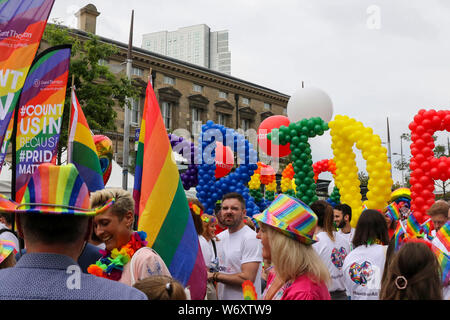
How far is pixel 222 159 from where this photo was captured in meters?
10.2

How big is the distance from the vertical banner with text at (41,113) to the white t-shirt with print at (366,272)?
3.30 metres

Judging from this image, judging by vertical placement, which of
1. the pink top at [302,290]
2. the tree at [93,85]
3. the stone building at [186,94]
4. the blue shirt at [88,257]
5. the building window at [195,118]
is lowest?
the pink top at [302,290]

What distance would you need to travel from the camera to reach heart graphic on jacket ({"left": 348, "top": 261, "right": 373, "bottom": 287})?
381cm

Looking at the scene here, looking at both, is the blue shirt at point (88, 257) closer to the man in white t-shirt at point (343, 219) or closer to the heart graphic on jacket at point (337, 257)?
the heart graphic on jacket at point (337, 257)

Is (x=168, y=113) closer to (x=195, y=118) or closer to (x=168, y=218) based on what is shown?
(x=195, y=118)

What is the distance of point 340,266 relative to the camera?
4.64 m

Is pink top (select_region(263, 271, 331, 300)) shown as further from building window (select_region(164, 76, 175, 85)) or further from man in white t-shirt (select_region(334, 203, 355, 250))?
building window (select_region(164, 76, 175, 85))

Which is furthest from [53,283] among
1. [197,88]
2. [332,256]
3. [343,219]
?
[197,88]

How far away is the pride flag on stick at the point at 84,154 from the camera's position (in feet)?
15.8

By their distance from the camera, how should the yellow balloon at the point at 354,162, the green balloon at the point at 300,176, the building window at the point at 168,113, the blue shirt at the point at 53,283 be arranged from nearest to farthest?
the blue shirt at the point at 53,283
the yellow balloon at the point at 354,162
the green balloon at the point at 300,176
the building window at the point at 168,113

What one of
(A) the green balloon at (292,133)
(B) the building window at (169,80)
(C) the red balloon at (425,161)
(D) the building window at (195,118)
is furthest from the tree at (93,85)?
(D) the building window at (195,118)

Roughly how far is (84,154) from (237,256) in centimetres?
211

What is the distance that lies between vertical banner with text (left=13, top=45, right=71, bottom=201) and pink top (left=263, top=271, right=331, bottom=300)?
333 centimetres
